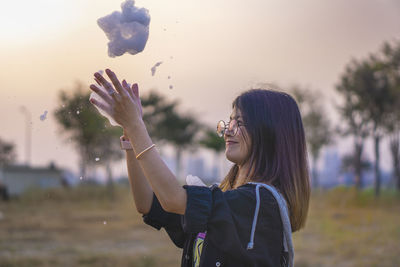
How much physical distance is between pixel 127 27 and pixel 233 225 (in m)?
0.77

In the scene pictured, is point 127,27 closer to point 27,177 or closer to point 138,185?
point 138,185

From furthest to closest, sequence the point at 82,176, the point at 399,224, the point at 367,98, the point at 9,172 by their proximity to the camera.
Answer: the point at 9,172
the point at 367,98
the point at 399,224
the point at 82,176

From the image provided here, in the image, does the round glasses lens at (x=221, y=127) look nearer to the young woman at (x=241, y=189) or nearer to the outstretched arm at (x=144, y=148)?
the young woman at (x=241, y=189)

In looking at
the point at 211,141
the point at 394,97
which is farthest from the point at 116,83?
the point at 211,141

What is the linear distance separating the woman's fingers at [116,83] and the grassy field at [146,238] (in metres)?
1.81

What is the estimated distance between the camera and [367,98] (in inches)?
680

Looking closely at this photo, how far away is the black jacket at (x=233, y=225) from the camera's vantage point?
1309 mm

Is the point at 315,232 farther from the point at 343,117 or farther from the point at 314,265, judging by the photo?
the point at 343,117

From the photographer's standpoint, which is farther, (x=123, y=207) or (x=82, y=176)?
(x=123, y=207)

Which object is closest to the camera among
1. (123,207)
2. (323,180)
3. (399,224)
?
(399,224)

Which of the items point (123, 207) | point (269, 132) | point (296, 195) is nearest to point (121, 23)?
point (269, 132)

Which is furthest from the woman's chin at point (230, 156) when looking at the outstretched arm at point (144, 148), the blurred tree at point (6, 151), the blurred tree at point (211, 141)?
the blurred tree at point (6, 151)

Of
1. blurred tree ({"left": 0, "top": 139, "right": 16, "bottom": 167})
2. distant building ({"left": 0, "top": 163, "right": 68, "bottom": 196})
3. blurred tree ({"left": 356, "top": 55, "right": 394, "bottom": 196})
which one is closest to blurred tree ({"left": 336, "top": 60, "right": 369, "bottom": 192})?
blurred tree ({"left": 356, "top": 55, "right": 394, "bottom": 196})

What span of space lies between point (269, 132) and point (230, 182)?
0.33 m
